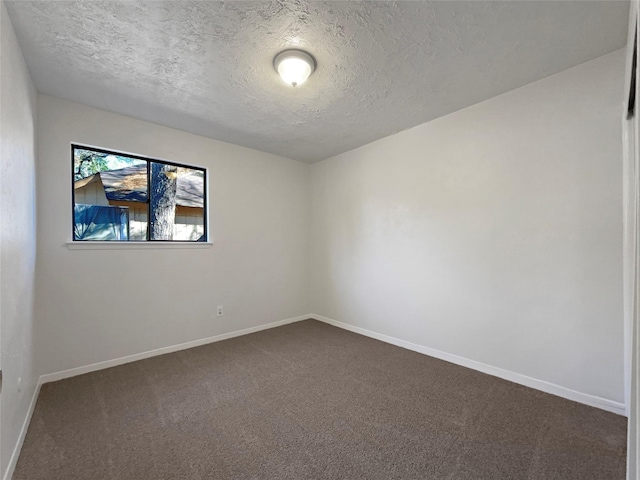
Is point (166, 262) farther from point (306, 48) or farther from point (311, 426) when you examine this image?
point (306, 48)

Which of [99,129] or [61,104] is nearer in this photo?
[61,104]

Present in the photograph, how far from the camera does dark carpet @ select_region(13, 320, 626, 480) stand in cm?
156

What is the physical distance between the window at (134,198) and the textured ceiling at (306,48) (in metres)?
0.57

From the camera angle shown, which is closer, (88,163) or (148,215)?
(88,163)

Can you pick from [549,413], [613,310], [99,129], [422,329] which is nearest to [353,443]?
[549,413]

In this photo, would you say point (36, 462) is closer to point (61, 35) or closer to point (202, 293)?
point (202, 293)

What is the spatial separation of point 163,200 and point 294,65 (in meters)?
2.30

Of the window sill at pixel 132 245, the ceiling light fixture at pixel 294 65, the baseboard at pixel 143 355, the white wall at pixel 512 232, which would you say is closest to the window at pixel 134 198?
the window sill at pixel 132 245

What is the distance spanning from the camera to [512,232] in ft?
8.27

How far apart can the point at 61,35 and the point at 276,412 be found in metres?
2.99

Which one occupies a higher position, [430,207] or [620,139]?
[620,139]

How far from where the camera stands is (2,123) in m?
1.44

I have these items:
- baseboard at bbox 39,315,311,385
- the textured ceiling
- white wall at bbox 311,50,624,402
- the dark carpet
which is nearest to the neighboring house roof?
the textured ceiling

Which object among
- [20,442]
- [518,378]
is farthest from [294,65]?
[518,378]
